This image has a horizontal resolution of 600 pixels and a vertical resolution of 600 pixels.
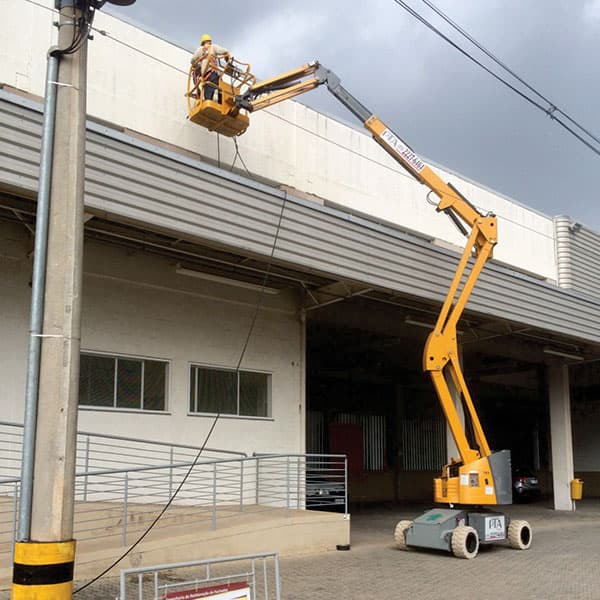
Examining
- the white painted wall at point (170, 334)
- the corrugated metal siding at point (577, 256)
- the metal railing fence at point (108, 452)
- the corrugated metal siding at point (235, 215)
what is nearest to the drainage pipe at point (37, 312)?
the corrugated metal siding at point (235, 215)

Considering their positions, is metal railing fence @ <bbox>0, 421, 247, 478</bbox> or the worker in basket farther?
the worker in basket

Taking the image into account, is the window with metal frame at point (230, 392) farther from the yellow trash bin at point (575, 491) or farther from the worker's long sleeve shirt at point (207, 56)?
the yellow trash bin at point (575, 491)

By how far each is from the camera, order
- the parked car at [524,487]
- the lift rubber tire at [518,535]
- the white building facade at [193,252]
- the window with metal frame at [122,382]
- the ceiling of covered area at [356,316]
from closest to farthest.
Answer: the white building facade at [193,252], the window with metal frame at [122,382], the ceiling of covered area at [356,316], the lift rubber tire at [518,535], the parked car at [524,487]

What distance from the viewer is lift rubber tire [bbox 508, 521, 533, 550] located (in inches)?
576

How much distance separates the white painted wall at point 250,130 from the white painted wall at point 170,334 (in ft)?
7.97

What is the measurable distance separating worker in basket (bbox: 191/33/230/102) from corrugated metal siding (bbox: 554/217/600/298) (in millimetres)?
15922

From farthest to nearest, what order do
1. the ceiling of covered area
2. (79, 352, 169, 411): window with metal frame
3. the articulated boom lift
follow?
1. the articulated boom lift
2. the ceiling of covered area
3. (79, 352, 169, 411): window with metal frame

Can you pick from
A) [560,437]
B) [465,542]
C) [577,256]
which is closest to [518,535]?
[465,542]

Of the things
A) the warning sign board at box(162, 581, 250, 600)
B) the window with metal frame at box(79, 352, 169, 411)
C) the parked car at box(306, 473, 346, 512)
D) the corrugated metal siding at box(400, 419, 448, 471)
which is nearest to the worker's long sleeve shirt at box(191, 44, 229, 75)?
the window with metal frame at box(79, 352, 169, 411)

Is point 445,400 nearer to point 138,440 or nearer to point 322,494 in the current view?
point 138,440

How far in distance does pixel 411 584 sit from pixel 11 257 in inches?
311

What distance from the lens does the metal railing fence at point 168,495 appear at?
1123 cm

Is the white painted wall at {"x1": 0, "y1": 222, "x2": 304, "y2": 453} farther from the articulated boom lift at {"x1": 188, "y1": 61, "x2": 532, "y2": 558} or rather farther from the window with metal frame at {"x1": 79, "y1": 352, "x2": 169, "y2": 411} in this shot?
the articulated boom lift at {"x1": 188, "y1": 61, "x2": 532, "y2": 558}

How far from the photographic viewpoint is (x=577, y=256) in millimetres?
26672
